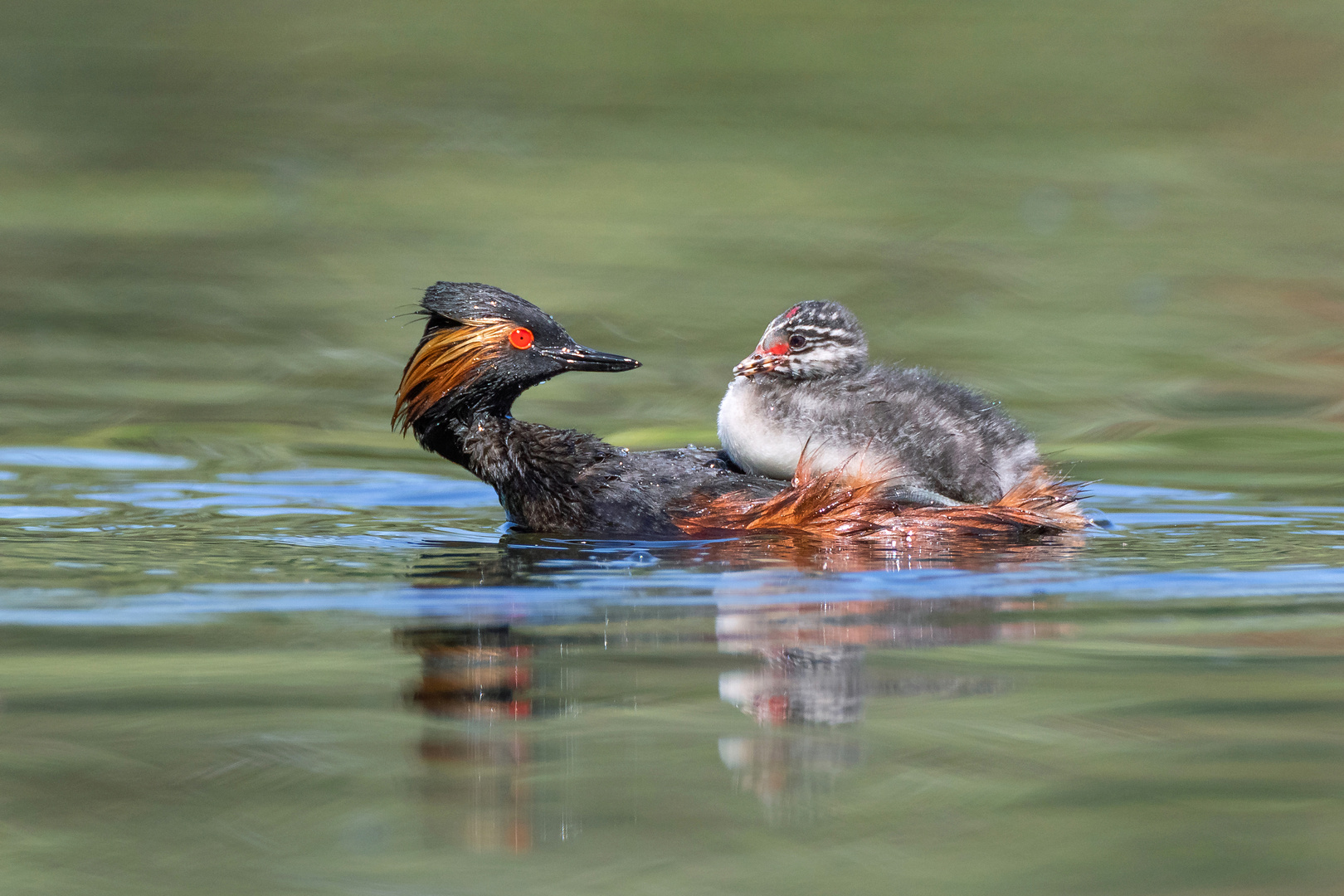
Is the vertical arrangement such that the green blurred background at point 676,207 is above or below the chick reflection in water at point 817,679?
above

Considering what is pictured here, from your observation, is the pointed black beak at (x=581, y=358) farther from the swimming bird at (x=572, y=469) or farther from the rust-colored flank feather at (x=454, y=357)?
the rust-colored flank feather at (x=454, y=357)

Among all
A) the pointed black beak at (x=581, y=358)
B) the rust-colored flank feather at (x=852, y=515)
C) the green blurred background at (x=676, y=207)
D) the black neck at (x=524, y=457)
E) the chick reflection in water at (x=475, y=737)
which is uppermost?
the green blurred background at (x=676, y=207)

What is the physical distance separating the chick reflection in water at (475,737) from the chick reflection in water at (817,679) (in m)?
0.53

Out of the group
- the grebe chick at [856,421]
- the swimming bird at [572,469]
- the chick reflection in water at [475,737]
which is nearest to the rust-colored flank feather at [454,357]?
the swimming bird at [572,469]

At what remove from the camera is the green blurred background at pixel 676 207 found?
10539 mm

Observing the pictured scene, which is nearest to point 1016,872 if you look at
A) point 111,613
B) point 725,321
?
point 111,613

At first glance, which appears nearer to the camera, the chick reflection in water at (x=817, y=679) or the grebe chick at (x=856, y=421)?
the chick reflection in water at (x=817, y=679)

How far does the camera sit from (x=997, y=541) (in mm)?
6738

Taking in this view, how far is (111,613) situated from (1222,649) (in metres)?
3.38

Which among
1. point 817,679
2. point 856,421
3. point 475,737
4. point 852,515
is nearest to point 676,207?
point 856,421

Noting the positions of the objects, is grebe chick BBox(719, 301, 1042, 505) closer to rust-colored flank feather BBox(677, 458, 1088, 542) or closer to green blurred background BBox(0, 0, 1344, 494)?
rust-colored flank feather BBox(677, 458, 1088, 542)

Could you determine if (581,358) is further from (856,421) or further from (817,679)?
(817,679)

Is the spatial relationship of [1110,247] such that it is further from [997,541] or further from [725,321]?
[997,541]

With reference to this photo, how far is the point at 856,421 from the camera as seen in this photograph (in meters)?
6.90
